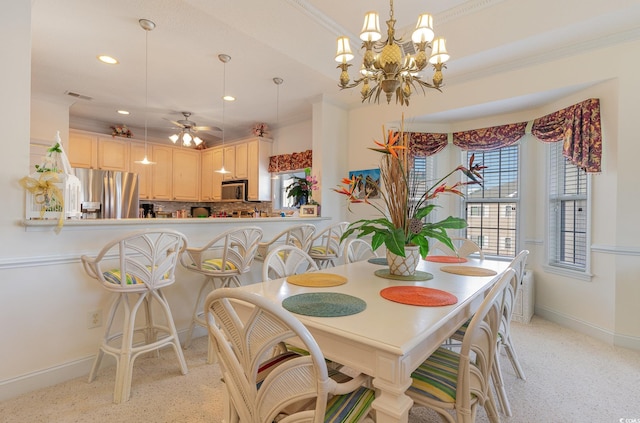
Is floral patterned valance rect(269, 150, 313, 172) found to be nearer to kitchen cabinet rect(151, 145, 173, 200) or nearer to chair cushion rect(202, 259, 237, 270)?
kitchen cabinet rect(151, 145, 173, 200)

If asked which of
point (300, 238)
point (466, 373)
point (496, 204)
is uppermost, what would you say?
point (496, 204)

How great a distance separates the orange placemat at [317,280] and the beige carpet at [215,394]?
876mm

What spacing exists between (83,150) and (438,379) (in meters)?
5.84

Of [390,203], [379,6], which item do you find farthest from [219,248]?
[379,6]

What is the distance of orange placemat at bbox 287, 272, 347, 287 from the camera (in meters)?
1.58

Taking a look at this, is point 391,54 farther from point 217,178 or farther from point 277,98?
point 217,178

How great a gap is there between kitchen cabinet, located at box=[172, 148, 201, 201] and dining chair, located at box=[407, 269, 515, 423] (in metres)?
5.75

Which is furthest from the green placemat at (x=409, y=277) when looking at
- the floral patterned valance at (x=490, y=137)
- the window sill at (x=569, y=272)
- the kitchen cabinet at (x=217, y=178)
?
the kitchen cabinet at (x=217, y=178)

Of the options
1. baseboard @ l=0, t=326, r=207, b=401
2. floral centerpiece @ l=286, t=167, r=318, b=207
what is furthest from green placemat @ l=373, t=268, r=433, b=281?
floral centerpiece @ l=286, t=167, r=318, b=207

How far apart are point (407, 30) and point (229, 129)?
12.4ft

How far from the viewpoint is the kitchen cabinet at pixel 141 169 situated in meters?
5.36

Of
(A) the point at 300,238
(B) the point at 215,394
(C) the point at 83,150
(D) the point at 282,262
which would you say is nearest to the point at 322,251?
(A) the point at 300,238

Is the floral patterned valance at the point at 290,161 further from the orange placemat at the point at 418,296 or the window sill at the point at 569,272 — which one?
the orange placemat at the point at 418,296

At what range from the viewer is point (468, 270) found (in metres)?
1.98
